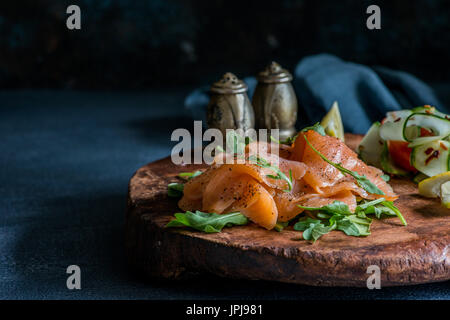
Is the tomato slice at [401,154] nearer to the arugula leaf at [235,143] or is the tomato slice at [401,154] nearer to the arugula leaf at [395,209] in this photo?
the arugula leaf at [395,209]

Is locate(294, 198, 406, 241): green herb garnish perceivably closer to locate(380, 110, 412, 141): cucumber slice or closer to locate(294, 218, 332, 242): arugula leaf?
locate(294, 218, 332, 242): arugula leaf

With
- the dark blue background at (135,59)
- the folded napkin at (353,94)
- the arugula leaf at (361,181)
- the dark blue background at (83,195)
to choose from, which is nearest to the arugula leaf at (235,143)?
the arugula leaf at (361,181)

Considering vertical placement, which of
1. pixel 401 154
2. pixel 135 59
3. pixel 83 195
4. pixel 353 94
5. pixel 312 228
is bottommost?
pixel 83 195

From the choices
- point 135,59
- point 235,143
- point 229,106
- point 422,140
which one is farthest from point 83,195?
point 135,59

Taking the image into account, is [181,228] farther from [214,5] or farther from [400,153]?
[214,5]

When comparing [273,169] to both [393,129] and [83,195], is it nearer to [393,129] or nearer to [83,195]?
[393,129]
